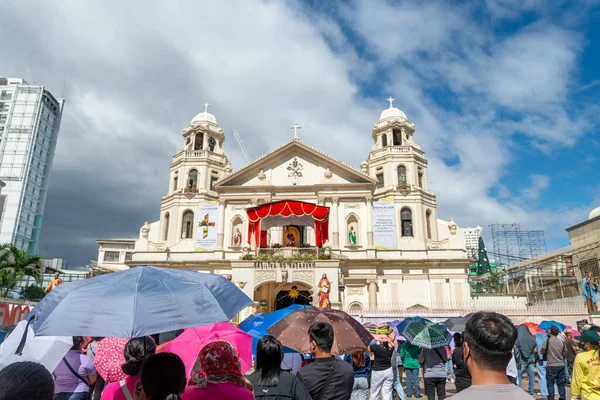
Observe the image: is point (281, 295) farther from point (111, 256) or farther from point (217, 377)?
point (111, 256)

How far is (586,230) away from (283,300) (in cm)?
2383

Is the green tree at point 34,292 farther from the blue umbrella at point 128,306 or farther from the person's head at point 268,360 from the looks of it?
the person's head at point 268,360

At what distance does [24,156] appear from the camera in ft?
243

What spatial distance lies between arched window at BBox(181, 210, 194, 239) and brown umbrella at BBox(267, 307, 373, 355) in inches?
1193

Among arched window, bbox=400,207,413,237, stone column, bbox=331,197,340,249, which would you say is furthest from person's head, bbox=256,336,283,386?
arched window, bbox=400,207,413,237

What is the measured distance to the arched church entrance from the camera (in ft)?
97.3

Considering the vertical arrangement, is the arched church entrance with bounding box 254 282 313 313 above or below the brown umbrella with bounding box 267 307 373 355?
above

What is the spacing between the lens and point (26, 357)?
5281mm

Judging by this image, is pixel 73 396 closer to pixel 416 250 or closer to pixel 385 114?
pixel 416 250

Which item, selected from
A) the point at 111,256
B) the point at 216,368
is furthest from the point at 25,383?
the point at 111,256

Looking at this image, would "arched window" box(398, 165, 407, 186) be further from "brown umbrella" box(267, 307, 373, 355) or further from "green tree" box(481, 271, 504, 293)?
"brown umbrella" box(267, 307, 373, 355)

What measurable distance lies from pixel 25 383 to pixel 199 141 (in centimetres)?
3827

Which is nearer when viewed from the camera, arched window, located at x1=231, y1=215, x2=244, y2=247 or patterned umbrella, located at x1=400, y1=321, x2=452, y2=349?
patterned umbrella, located at x1=400, y1=321, x2=452, y2=349

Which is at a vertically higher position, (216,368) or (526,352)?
(216,368)
